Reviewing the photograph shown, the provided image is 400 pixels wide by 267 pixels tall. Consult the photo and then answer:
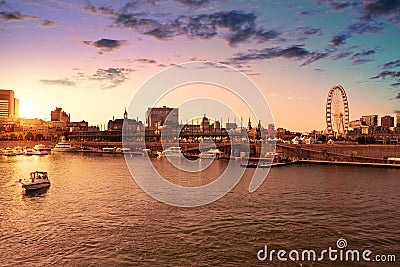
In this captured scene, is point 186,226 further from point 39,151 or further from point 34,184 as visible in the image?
point 39,151

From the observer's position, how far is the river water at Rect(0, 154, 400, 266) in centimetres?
1648

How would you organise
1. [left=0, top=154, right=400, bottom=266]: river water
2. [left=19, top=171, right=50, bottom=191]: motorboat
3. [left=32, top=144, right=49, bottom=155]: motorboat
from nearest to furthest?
[left=0, top=154, right=400, bottom=266]: river water, [left=19, top=171, right=50, bottom=191]: motorboat, [left=32, top=144, right=49, bottom=155]: motorboat

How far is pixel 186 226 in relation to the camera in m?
21.0

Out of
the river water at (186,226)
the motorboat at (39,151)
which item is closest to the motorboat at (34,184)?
the river water at (186,226)

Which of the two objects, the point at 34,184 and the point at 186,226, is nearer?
the point at 186,226

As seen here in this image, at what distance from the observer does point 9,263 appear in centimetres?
1577

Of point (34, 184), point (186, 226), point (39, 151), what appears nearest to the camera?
point (186, 226)

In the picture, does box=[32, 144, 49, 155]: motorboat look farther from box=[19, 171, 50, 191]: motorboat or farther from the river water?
the river water

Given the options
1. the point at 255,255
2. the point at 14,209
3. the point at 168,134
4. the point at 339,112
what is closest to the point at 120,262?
the point at 255,255

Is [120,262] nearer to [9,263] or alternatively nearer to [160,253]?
[160,253]

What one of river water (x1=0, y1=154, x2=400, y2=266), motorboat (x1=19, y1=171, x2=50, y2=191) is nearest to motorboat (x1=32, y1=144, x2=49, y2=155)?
motorboat (x1=19, y1=171, x2=50, y2=191)

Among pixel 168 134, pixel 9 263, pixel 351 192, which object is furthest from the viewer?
pixel 168 134

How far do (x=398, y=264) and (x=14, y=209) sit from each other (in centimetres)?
2343

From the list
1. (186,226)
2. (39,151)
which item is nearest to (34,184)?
(186,226)
